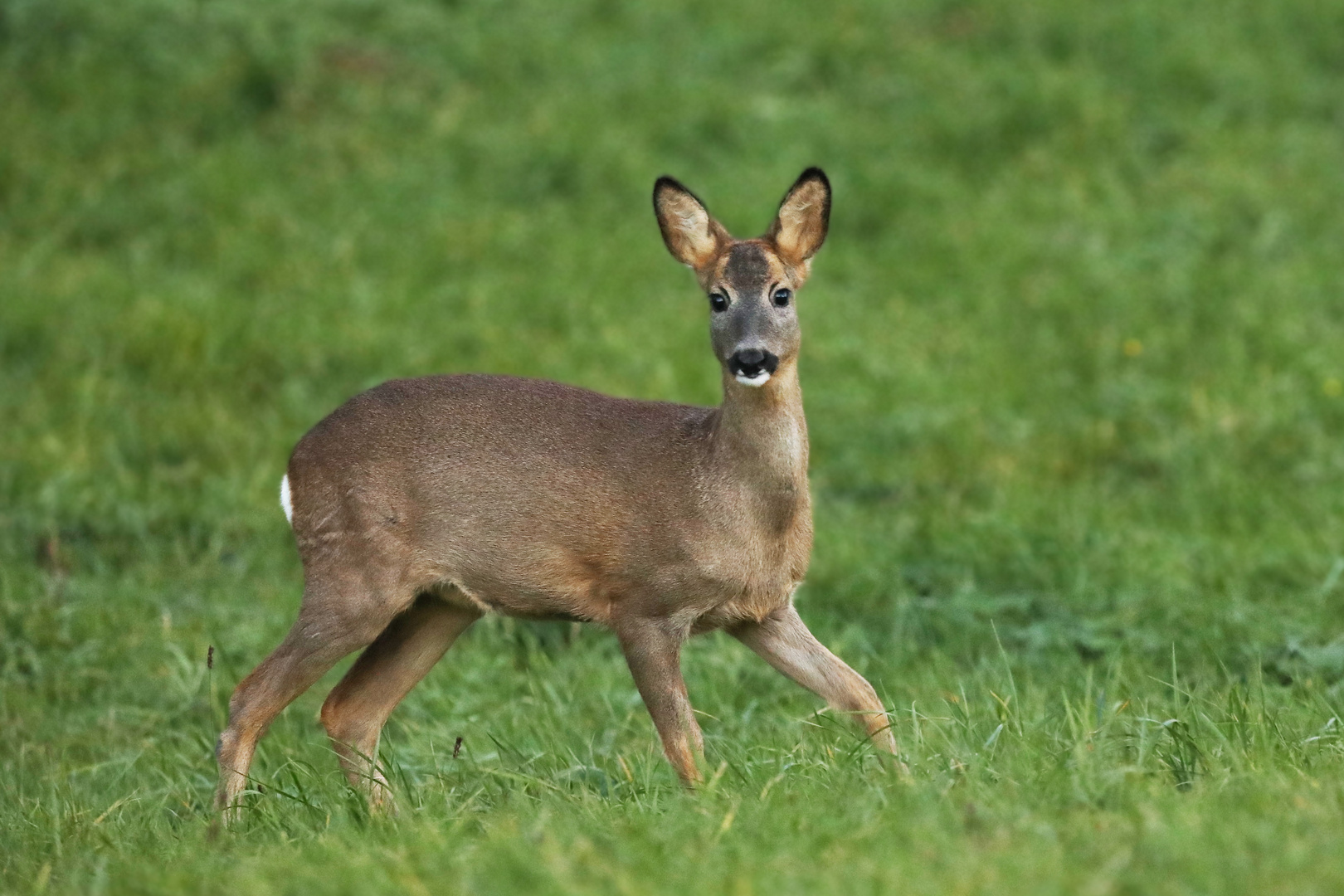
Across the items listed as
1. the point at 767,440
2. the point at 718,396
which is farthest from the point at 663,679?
the point at 718,396

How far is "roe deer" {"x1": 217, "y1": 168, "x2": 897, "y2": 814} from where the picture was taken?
492 centimetres

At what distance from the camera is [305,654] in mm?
5055

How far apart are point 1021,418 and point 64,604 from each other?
423 cm

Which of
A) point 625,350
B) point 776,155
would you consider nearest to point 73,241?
point 625,350

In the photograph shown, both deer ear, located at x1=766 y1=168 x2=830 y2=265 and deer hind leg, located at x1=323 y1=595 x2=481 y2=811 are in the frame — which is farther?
deer hind leg, located at x1=323 y1=595 x2=481 y2=811

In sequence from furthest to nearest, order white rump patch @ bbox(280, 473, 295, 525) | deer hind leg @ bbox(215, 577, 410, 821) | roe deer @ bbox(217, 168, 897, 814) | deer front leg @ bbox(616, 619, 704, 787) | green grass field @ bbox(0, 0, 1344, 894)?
white rump patch @ bbox(280, 473, 295, 525)
deer hind leg @ bbox(215, 577, 410, 821)
roe deer @ bbox(217, 168, 897, 814)
deer front leg @ bbox(616, 619, 704, 787)
green grass field @ bbox(0, 0, 1344, 894)

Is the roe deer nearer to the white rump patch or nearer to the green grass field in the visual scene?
the white rump patch

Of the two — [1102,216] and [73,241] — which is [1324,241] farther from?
[73,241]

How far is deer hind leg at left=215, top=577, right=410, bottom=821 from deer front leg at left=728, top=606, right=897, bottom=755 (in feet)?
3.06

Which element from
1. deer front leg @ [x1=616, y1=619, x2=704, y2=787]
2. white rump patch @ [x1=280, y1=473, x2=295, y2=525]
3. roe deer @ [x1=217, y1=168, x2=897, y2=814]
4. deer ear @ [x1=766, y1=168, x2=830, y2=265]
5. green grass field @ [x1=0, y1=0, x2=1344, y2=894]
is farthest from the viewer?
white rump patch @ [x1=280, y1=473, x2=295, y2=525]

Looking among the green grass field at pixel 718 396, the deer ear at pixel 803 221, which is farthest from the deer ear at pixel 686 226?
the green grass field at pixel 718 396

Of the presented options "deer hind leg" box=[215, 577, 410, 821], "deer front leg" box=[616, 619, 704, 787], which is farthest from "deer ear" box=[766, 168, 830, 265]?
"deer hind leg" box=[215, 577, 410, 821]

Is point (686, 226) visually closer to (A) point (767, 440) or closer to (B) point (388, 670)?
(A) point (767, 440)

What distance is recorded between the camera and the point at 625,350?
9.15 metres
